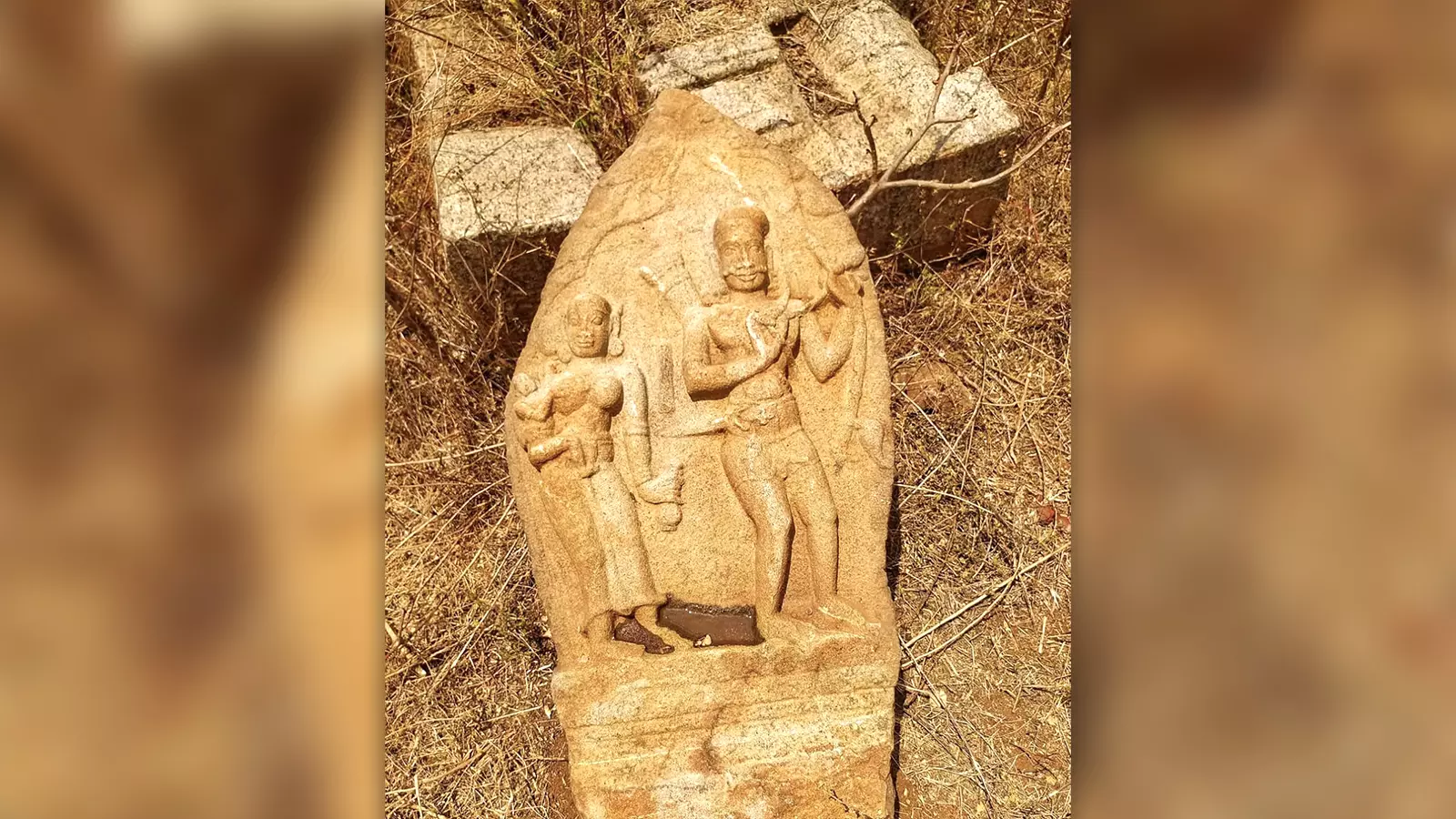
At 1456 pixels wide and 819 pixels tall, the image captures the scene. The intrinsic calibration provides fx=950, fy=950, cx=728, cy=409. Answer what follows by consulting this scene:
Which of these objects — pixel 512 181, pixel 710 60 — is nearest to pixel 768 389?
pixel 512 181

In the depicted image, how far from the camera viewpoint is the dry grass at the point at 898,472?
3834 millimetres

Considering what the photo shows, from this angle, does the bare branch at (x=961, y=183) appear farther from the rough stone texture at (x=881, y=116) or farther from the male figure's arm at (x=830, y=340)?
the male figure's arm at (x=830, y=340)

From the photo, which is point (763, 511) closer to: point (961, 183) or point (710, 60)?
point (961, 183)

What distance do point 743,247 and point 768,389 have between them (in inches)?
16.9

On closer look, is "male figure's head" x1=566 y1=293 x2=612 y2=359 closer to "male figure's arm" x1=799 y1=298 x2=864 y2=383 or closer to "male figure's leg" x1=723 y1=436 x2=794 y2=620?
"male figure's leg" x1=723 y1=436 x2=794 y2=620

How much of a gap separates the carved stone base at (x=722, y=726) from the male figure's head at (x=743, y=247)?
1.10 m

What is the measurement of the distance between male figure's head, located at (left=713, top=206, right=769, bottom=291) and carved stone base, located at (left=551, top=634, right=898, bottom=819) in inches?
43.5

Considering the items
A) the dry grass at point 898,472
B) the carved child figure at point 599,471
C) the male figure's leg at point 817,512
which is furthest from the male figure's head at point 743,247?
the dry grass at point 898,472

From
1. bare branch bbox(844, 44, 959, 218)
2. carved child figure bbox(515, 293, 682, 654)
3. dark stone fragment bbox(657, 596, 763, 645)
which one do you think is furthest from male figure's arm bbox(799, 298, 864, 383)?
bare branch bbox(844, 44, 959, 218)

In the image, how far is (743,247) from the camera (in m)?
2.83
